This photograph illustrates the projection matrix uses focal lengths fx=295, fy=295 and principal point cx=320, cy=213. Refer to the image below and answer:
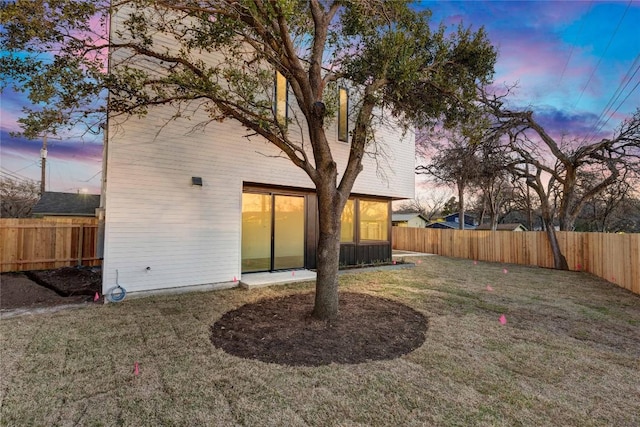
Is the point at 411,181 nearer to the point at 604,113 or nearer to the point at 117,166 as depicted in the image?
the point at 604,113

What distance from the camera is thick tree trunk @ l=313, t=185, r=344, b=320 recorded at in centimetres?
424

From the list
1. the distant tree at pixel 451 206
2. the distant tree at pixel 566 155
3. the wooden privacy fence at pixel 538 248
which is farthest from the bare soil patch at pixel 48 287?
the distant tree at pixel 451 206

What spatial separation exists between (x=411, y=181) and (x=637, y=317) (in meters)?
6.46

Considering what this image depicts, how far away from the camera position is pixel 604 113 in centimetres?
1038

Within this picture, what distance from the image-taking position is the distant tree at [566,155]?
9289mm

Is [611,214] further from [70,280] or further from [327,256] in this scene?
[70,280]

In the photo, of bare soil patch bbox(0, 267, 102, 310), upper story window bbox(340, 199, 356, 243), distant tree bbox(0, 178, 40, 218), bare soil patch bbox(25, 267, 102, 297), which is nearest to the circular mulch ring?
bare soil patch bbox(0, 267, 102, 310)

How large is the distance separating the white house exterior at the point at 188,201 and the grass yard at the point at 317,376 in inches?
46.9

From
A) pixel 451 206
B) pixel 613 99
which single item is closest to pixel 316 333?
pixel 613 99

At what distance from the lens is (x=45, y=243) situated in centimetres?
766

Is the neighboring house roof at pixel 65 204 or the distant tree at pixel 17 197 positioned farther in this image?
the distant tree at pixel 17 197

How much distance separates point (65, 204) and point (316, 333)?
2002 cm

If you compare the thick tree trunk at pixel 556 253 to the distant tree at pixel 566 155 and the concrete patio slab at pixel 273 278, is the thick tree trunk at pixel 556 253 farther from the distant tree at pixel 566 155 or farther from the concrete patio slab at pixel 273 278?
the concrete patio slab at pixel 273 278

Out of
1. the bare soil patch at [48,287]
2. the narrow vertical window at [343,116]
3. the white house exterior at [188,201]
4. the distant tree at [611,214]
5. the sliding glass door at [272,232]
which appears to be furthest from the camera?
the distant tree at [611,214]
